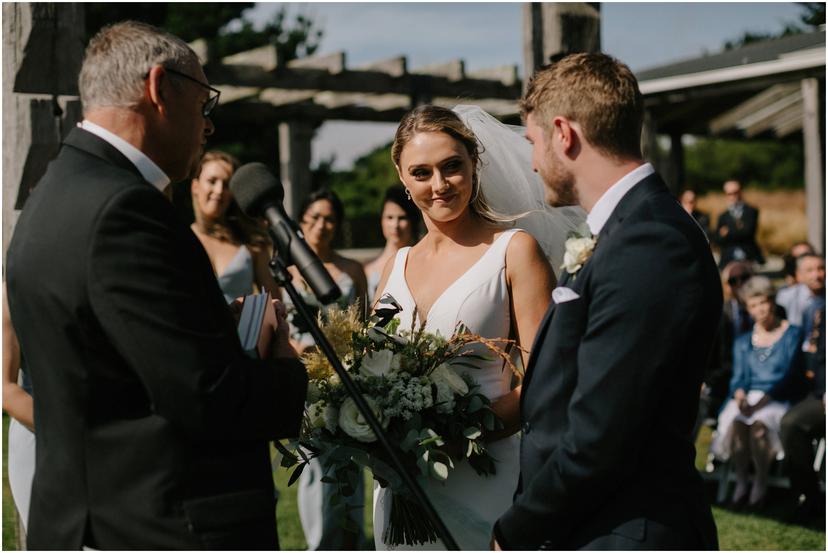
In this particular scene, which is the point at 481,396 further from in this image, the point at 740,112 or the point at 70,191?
the point at 740,112

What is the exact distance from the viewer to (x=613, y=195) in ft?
8.32

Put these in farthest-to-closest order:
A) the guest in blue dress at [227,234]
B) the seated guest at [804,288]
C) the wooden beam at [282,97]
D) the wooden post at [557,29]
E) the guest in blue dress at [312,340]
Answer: the wooden beam at [282,97] → the seated guest at [804,288] → the guest in blue dress at [227,234] → the wooden post at [557,29] → the guest in blue dress at [312,340]

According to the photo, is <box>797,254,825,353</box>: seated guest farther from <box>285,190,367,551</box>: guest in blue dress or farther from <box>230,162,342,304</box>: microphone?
<box>230,162,342,304</box>: microphone

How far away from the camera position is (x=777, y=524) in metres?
7.33

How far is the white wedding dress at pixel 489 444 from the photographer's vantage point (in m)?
3.84

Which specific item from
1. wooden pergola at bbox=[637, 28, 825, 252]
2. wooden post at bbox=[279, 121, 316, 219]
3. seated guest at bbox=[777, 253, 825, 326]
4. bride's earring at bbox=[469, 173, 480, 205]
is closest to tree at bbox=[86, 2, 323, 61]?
wooden post at bbox=[279, 121, 316, 219]

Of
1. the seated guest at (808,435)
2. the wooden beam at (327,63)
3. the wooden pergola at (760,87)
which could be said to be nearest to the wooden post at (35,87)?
the seated guest at (808,435)

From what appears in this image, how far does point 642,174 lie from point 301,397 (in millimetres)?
1084

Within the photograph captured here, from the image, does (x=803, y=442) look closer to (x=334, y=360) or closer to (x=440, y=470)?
(x=440, y=470)

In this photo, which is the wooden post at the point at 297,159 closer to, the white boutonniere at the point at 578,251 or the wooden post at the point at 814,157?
the wooden post at the point at 814,157

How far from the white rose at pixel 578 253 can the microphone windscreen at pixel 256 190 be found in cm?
79

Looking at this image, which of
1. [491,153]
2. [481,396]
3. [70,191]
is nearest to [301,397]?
[70,191]

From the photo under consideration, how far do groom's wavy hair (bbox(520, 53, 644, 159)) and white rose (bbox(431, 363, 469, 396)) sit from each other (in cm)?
120

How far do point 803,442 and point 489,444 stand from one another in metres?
4.73
